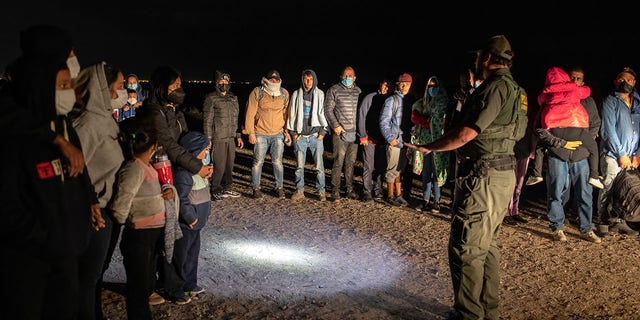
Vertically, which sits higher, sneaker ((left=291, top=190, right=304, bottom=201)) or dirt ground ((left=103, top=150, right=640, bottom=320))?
dirt ground ((left=103, top=150, right=640, bottom=320))

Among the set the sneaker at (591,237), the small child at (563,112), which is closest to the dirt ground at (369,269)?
the sneaker at (591,237)

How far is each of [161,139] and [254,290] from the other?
178cm

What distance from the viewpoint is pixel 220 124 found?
10141 mm

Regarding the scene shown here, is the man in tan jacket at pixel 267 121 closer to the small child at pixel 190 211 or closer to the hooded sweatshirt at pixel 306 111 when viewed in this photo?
the hooded sweatshirt at pixel 306 111

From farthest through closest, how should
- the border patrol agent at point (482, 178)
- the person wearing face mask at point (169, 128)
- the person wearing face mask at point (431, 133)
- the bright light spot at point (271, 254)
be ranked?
the person wearing face mask at point (431, 133) < the bright light spot at point (271, 254) < the person wearing face mask at point (169, 128) < the border patrol agent at point (482, 178)

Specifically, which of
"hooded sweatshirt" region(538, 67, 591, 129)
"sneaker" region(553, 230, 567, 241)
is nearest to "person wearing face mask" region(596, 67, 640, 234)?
"hooded sweatshirt" region(538, 67, 591, 129)

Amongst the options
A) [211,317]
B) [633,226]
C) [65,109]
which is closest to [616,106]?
[633,226]

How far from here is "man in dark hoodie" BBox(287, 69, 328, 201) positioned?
10.2 metres

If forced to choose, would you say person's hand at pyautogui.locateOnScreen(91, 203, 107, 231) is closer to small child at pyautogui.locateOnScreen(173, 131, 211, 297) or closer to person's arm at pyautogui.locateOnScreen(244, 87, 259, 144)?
Answer: small child at pyautogui.locateOnScreen(173, 131, 211, 297)

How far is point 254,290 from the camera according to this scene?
228 inches

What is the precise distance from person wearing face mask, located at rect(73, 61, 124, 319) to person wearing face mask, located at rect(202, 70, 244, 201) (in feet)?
19.2

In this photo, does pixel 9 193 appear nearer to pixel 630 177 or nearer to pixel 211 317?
pixel 211 317

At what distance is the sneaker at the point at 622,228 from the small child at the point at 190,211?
6032 mm

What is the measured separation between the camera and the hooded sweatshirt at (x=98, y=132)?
393 cm
